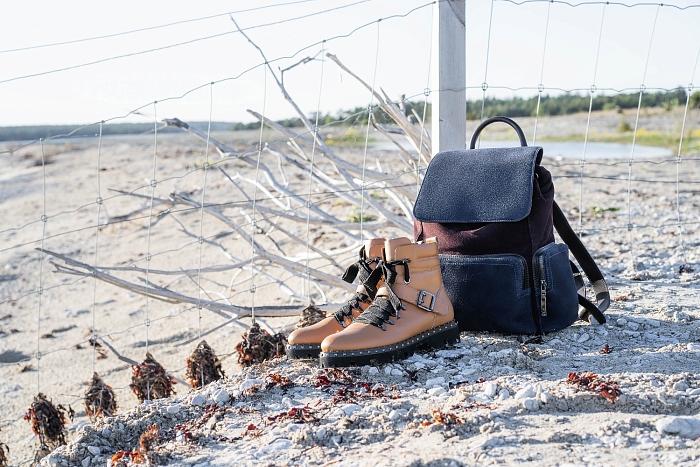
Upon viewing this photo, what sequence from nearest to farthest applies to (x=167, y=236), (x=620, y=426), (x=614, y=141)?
1. (x=620, y=426)
2. (x=167, y=236)
3. (x=614, y=141)

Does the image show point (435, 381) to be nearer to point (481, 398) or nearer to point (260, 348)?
point (481, 398)

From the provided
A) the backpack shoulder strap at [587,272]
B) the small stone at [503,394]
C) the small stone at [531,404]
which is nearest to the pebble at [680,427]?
the small stone at [531,404]

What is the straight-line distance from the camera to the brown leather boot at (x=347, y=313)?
9.46 feet

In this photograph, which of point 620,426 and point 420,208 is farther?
point 420,208

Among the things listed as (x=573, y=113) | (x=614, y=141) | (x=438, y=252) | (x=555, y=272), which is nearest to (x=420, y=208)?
(x=438, y=252)

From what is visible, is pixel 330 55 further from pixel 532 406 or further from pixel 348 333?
pixel 532 406

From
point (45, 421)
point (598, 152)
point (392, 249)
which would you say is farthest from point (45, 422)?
point (598, 152)

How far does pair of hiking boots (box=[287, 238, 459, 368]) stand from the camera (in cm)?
274

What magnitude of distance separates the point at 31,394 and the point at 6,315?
2.12m

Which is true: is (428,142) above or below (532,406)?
above

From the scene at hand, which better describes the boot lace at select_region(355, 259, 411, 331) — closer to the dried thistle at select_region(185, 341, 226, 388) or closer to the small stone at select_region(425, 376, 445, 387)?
the small stone at select_region(425, 376, 445, 387)

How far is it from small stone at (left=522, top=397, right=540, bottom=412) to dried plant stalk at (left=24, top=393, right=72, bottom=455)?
2.04m

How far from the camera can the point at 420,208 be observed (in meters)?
3.19

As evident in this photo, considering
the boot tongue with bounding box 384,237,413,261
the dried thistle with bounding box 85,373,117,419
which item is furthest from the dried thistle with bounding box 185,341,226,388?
the boot tongue with bounding box 384,237,413,261
